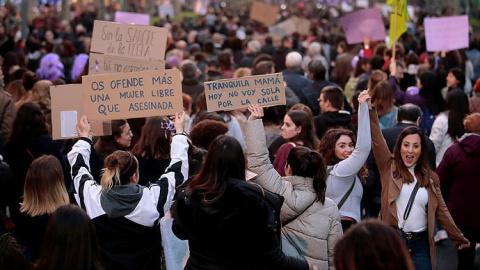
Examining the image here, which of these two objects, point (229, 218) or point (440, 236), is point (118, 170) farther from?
point (440, 236)

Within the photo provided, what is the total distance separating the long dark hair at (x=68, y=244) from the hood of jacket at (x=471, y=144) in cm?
416

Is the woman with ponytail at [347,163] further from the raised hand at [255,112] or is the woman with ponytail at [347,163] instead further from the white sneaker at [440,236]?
the white sneaker at [440,236]

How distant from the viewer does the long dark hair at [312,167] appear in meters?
4.66

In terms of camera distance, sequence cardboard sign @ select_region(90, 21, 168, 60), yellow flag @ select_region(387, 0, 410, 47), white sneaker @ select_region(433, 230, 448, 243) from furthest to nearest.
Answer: yellow flag @ select_region(387, 0, 410, 47)
white sneaker @ select_region(433, 230, 448, 243)
cardboard sign @ select_region(90, 21, 168, 60)

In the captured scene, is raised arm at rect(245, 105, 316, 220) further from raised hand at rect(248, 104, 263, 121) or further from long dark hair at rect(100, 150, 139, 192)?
long dark hair at rect(100, 150, 139, 192)

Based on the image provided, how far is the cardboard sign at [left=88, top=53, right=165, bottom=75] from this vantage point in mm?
6801

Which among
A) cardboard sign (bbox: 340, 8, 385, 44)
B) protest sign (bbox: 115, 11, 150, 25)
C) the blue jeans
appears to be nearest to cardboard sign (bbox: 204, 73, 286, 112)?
the blue jeans

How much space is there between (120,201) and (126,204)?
1.7 inches

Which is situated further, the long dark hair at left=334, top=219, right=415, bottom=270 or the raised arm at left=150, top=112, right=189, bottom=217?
the raised arm at left=150, top=112, right=189, bottom=217

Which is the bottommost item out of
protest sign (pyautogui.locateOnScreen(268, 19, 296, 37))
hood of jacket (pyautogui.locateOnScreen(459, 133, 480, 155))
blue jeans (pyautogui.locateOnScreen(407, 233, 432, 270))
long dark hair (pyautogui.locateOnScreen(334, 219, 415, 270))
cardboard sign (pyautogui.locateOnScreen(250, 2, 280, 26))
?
blue jeans (pyautogui.locateOnScreen(407, 233, 432, 270))

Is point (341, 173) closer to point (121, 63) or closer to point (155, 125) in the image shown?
point (155, 125)

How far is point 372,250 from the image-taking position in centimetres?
301

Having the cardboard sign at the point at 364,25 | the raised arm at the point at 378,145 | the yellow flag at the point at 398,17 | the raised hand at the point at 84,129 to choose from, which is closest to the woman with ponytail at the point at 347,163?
the raised arm at the point at 378,145

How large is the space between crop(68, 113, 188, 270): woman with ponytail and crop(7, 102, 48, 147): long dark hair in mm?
2119
